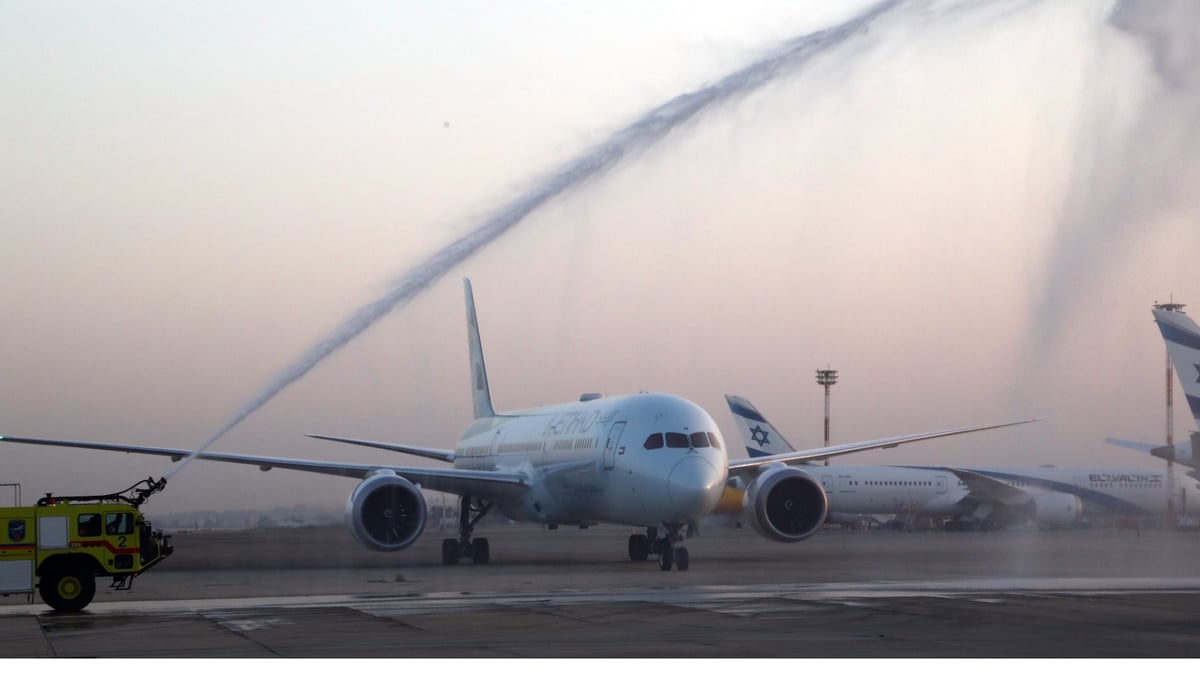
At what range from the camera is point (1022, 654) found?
15.4 meters

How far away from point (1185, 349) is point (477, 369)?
23.4 metres

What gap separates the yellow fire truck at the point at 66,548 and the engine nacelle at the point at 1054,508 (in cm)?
6159

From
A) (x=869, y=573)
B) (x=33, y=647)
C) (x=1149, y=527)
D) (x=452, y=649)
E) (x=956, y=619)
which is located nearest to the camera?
(x=452, y=649)

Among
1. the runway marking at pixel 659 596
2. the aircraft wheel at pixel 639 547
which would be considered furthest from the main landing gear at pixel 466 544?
the runway marking at pixel 659 596

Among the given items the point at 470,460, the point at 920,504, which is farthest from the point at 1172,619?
the point at 920,504

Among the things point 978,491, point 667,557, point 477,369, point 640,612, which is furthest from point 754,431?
point 640,612

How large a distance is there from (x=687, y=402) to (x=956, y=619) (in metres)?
15.3

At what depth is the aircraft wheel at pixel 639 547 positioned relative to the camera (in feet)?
128

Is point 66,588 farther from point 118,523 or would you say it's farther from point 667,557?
point 667,557

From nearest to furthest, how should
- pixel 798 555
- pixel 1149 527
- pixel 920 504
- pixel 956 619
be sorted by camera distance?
pixel 956 619
pixel 798 555
pixel 920 504
pixel 1149 527

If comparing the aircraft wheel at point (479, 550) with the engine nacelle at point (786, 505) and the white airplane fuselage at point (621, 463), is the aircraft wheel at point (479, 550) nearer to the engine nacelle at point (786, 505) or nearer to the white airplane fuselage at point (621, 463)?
the white airplane fuselage at point (621, 463)

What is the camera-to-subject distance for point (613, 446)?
34.4m

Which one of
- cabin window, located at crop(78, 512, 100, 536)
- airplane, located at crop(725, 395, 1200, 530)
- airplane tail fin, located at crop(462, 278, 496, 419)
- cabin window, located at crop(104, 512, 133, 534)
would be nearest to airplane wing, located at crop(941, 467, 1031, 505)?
airplane, located at crop(725, 395, 1200, 530)

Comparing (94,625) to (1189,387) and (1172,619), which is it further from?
(1189,387)
